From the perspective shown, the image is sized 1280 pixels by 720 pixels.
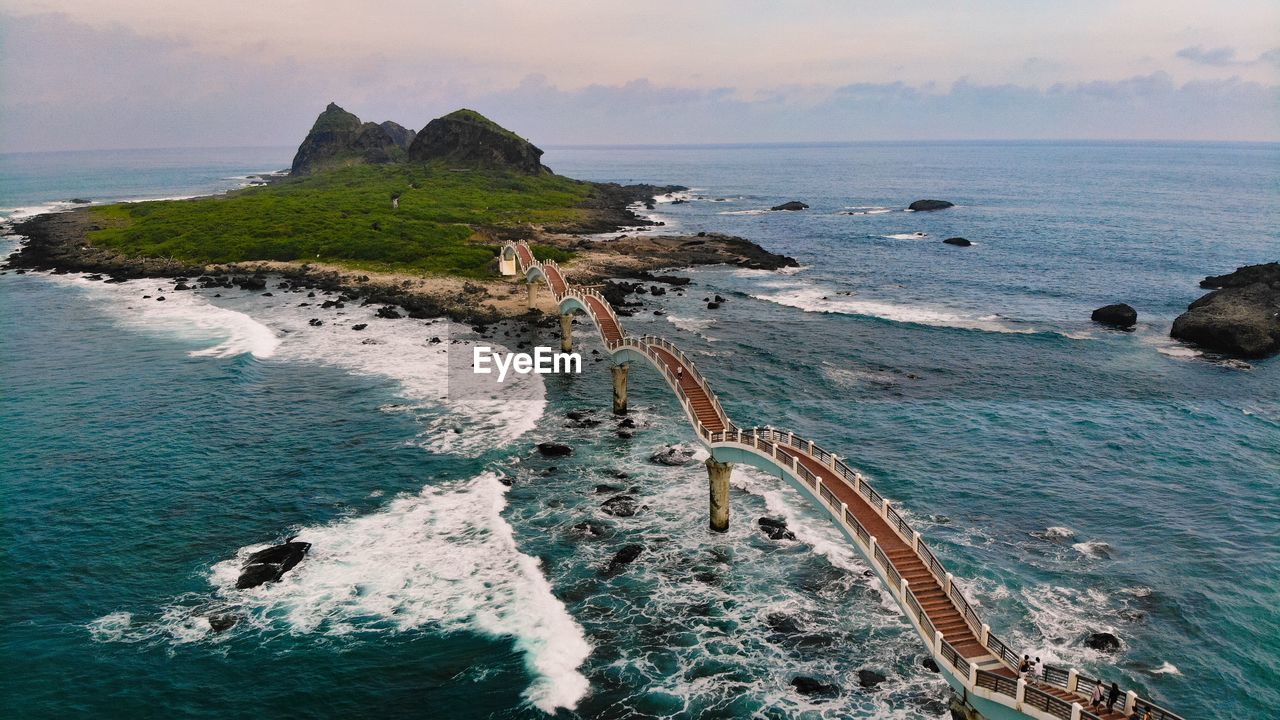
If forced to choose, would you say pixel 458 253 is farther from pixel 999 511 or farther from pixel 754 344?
pixel 999 511

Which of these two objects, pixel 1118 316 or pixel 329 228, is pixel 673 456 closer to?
pixel 1118 316

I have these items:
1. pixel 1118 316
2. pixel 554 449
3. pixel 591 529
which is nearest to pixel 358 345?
pixel 554 449

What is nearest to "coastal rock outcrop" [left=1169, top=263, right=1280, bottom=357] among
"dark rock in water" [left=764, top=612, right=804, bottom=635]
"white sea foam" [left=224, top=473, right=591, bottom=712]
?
"dark rock in water" [left=764, top=612, right=804, bottom=635]

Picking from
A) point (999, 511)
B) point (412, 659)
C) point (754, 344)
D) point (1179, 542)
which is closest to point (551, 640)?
point (412, 659)

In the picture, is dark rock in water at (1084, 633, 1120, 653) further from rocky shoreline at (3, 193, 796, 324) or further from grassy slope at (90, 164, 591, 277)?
grassy slope at (90, 164, 591, 277)

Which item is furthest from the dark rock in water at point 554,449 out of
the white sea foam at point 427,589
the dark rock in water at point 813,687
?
the dark rock in water at point 813,687

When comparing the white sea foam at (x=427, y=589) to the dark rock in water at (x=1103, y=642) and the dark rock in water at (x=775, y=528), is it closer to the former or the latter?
the dark rock in water at (x=775, y=528)
